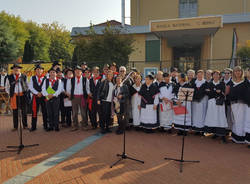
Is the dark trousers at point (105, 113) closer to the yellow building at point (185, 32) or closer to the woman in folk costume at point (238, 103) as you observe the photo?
the woman in folk costume at point (238, 103)

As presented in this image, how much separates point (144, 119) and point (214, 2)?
24911 mm

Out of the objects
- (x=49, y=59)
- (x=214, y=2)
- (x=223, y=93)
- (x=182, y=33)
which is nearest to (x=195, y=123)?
(x=223, y=93)

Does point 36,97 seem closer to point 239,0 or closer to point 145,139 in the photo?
point 145,139

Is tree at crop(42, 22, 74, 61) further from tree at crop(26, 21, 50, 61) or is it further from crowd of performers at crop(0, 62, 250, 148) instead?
crowd of performers at crop(0, 62, 250, 148)

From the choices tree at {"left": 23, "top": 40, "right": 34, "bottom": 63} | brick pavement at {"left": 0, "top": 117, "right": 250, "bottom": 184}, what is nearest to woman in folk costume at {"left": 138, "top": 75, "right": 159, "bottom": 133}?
brick pavement at {"left": 0, "top": 117, "right": 250, "bottom": 184}

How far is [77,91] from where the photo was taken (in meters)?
7.24

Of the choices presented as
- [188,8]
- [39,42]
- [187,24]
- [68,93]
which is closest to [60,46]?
[39,42]

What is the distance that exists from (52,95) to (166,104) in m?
3.78

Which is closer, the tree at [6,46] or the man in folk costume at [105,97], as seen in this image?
the man in folk costume at [105,97]

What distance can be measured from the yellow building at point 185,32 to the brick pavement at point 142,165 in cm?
750

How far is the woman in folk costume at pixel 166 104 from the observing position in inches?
275

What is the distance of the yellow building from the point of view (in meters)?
14.4

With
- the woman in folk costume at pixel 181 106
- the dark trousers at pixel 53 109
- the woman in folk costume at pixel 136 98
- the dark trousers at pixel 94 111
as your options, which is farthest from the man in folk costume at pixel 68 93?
the woman in folk costume at pixel 181 106

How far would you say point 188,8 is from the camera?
27.5m
